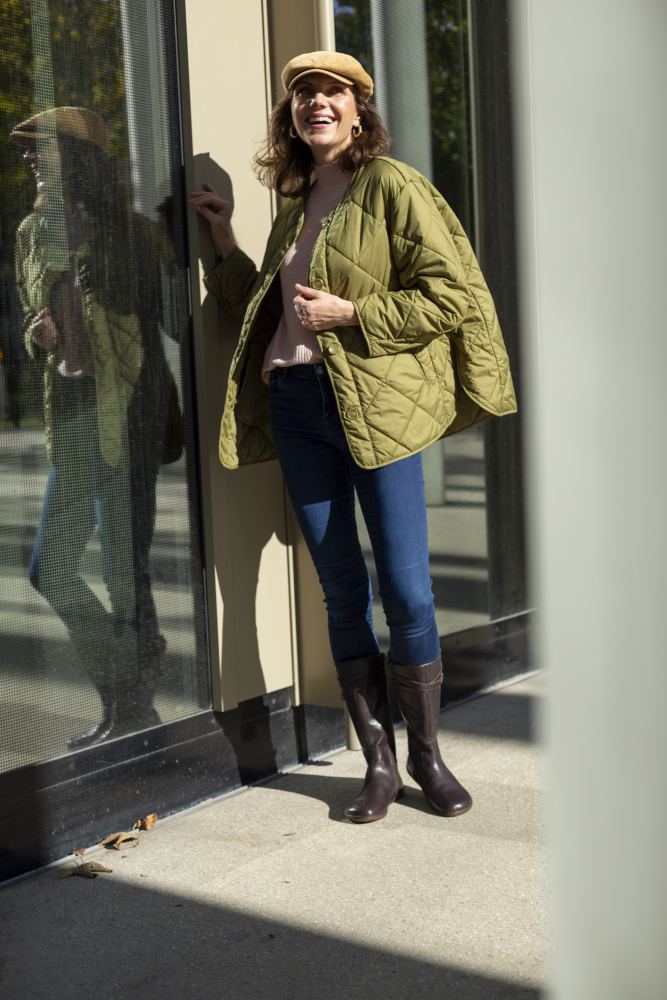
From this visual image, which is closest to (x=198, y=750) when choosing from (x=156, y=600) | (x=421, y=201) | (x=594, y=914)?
(x=156, y=600)

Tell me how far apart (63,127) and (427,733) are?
199cm

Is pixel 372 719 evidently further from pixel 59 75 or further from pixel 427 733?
pixel 59 75

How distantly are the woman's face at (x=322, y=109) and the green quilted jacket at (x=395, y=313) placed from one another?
130 millimetres

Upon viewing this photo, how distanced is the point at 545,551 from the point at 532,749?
352 centimetres

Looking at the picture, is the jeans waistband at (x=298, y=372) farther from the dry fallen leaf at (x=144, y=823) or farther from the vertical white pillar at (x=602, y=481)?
the vertical white pillar at (x=602, y=481)

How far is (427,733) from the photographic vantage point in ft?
11.6

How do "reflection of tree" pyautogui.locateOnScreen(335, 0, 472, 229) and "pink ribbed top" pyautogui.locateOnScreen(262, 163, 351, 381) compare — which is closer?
"pink ribbed top" pyautogui.locateOnScreen(262, 163, 351, 381)

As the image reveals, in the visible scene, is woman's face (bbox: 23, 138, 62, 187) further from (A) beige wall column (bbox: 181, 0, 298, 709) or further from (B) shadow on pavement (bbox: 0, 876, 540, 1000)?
(B) shadow on pavement (bbox: 0, 876, 540, 1000)

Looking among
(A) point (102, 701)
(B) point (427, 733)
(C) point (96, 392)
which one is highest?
(C) point (96, 392)

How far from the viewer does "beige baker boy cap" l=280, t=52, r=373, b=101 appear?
Answer: 3.25 meters

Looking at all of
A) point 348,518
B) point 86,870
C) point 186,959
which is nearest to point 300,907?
point 186,959

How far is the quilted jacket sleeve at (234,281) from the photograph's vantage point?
3.61 meters

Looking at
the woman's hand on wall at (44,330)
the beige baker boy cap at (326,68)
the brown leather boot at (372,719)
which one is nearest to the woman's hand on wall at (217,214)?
the beige baker boy cap at (326,68)

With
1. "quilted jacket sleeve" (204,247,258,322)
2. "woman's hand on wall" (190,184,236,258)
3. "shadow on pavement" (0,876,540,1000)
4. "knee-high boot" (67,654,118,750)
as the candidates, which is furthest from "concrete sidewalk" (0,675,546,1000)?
"woman's hand on wall" (190,184,236,258)
